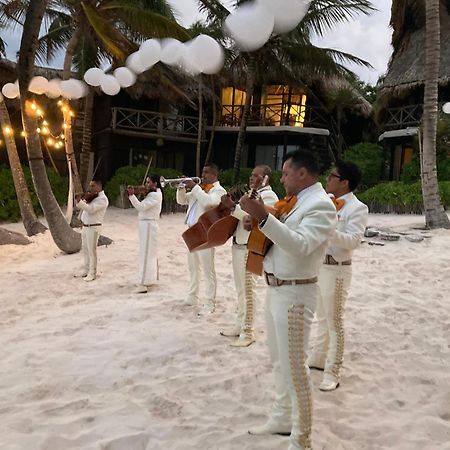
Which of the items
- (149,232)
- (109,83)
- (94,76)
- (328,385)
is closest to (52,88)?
(94,76)

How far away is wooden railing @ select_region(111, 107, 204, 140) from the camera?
1844 centimetres

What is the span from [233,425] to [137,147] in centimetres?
1792

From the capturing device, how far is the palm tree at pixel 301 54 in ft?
45.9

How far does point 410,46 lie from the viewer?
59.6ft

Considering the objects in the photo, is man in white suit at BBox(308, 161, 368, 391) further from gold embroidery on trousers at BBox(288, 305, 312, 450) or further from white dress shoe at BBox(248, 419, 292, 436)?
gold embroidery on trousers at BBox(288, 305, 312, 450)

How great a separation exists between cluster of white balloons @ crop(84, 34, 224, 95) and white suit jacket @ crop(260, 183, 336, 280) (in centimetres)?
344

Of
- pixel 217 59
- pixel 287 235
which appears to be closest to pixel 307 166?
pixel 287 235

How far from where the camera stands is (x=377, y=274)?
712 cm

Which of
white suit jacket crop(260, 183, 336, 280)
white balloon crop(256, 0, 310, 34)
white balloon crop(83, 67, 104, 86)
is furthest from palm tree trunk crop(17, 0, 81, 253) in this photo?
white suit jacket crop(260, 183, 336, 280)

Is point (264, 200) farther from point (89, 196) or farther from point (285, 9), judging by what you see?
point (89, 196)

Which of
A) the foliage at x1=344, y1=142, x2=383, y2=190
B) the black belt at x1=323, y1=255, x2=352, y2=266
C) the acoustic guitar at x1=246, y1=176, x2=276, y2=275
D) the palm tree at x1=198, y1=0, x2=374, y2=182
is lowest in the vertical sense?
the black belt at x1=323, y1=255, x2=352, y2=266

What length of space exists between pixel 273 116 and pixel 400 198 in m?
9.18

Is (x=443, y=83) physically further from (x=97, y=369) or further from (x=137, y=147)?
(x=97, y=369)

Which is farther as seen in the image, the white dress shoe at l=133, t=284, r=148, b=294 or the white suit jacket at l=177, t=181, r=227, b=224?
the white dress shoe at l=133, t=284, r=148, b=294
